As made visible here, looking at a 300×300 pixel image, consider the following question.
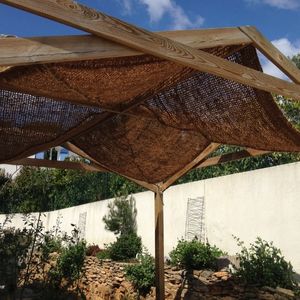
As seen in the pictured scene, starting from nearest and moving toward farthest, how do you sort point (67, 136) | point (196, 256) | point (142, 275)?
1. point (67, 136)
2. point (196, 256)
3. point (142, 275)

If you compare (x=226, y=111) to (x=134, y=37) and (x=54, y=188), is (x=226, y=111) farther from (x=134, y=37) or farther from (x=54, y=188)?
(x=54, y=188)

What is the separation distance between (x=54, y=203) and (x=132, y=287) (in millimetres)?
9933

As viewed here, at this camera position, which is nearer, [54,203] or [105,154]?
[105,154]

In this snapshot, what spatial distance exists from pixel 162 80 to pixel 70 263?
6.08 metres

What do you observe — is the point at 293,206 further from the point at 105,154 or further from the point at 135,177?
the point at 105,154

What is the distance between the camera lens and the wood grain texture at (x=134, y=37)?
7.23ft

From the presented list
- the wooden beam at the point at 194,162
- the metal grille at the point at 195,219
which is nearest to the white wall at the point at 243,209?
the metal grille at the point at 195,219

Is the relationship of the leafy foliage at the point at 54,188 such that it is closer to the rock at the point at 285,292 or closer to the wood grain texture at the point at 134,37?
the rock at the point at 285,292

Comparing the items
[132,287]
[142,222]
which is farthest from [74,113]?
[142,222]

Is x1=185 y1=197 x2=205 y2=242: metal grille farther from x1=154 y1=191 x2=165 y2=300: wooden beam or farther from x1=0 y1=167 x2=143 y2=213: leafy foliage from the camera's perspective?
x1=0 y1=167 x2=143 y2=213: leafy foliage

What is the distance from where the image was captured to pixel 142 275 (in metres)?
8.26

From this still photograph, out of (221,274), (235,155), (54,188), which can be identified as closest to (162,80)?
(235,155)

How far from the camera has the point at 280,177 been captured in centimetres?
741

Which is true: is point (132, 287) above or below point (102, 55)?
below
